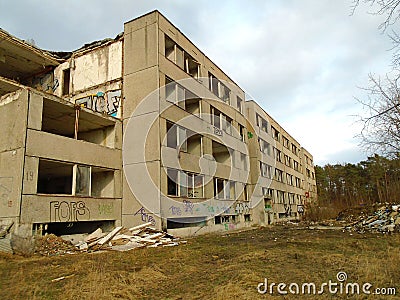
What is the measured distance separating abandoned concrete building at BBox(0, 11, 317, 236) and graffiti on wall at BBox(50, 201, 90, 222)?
0.15 feet

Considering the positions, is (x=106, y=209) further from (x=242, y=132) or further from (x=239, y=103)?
(x=239, y=103)

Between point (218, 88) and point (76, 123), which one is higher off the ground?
point (218, 88)

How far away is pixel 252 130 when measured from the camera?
3488cm

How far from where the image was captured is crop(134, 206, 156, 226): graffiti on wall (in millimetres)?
16689

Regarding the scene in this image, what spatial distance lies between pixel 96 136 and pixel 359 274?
1584cm

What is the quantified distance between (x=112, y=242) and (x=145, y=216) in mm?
3128

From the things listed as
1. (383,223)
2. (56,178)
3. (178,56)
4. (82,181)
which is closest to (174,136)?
(178,56)

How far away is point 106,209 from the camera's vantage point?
16.4 metres

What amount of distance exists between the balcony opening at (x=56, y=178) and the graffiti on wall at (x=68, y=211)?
1977 mm

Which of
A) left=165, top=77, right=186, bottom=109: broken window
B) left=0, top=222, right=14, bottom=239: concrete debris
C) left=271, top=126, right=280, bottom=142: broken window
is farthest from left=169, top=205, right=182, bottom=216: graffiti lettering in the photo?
left=271, top=126, right=280, bottom=142: broken window

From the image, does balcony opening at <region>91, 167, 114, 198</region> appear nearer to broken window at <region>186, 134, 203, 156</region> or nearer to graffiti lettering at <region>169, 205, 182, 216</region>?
graffiti lettering at <region>169, 205, 182, 216</region>

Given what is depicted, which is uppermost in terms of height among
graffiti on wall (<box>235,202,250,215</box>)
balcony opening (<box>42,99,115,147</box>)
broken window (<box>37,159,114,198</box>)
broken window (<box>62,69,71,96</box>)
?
broken window (<box>62,69,71,96</box>)

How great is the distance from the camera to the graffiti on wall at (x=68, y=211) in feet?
43.9

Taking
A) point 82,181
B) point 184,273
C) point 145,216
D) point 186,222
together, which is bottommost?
point 184,273
